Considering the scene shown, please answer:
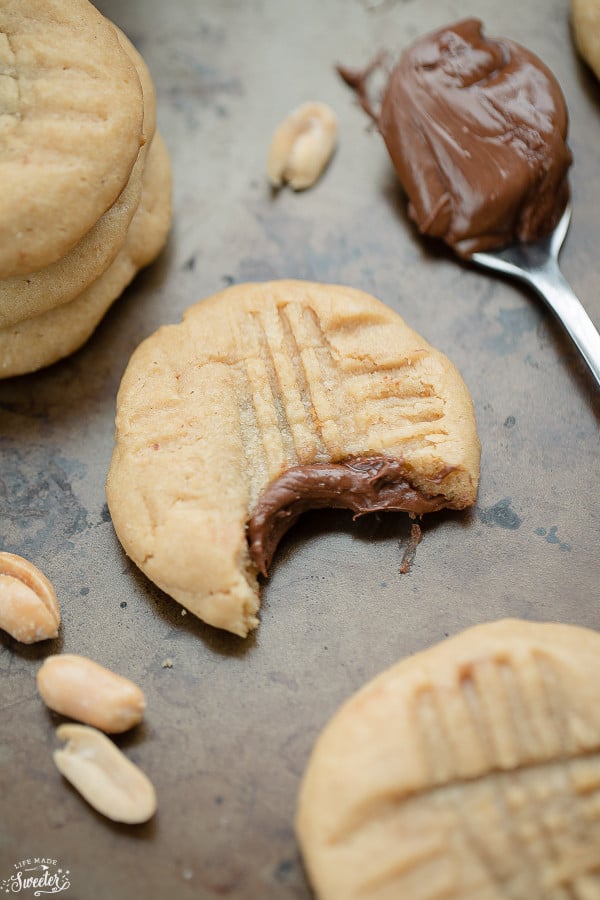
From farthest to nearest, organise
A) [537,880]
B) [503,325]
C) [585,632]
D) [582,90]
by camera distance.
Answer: [582,90] < [503,325] < [585,632] < [537,880]

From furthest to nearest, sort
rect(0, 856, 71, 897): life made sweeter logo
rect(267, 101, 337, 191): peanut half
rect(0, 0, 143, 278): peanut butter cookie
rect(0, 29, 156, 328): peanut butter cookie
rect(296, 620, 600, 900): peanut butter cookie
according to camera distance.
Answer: rect(267, 101, 337, 191): peanut half < rect(0, 29, 156, 328): peanut butter cookie < rect(0, 0, 143, 278): peanut butter cookie < rect(0, 856, 71, 897): life made sweeter logo < rect(296, 620, 600, 900): peanut butter cookie

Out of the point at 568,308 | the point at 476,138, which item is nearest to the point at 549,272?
the point at 568,308

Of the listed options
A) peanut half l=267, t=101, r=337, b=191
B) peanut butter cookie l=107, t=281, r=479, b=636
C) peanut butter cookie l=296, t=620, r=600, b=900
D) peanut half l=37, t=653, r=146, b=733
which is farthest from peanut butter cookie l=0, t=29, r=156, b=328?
peanut butter cookie l=296, t=620, r=600, b=900

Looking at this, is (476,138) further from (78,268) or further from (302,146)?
(78,268)

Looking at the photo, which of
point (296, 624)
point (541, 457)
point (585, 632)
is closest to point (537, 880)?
point (585, 632)

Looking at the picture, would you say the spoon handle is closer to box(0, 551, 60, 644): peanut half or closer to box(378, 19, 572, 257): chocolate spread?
box(378, 19, 572, 257): chocolate spread

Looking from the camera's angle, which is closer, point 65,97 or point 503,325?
point 65,97

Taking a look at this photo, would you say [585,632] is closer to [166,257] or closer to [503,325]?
[503,325]
